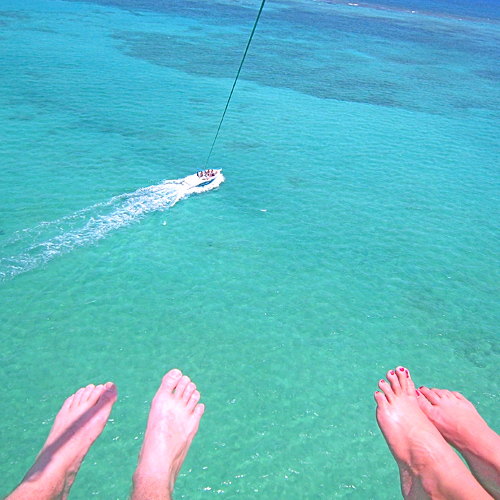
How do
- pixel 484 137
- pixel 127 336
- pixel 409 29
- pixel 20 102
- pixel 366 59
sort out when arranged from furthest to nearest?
1. pixel 409 29
2. pixel 366 59
3. pixel 484 137
4. pixel 20 102
5. pixel 127 336

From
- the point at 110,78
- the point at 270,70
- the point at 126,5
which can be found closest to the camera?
the point at 110,78

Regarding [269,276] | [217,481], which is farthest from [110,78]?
[217,481]

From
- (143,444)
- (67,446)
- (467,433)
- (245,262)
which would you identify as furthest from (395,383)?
(245,262)

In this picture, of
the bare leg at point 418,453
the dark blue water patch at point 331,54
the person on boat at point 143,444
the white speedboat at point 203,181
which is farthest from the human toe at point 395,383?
the dark blue water patch at point 331,54

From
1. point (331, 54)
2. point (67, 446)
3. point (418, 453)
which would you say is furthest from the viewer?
point (331, 54)

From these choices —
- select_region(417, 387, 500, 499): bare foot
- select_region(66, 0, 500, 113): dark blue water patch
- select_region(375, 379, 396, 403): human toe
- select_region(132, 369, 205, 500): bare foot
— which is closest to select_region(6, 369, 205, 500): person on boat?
select_region(132, 369, 205, 500): bare foot

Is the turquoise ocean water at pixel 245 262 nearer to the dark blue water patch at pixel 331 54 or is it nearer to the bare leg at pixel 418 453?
the dark blue water patch at pixel 331 54

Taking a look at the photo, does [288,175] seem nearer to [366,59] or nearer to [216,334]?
[216,334]

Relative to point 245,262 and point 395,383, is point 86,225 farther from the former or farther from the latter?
point 395,383
